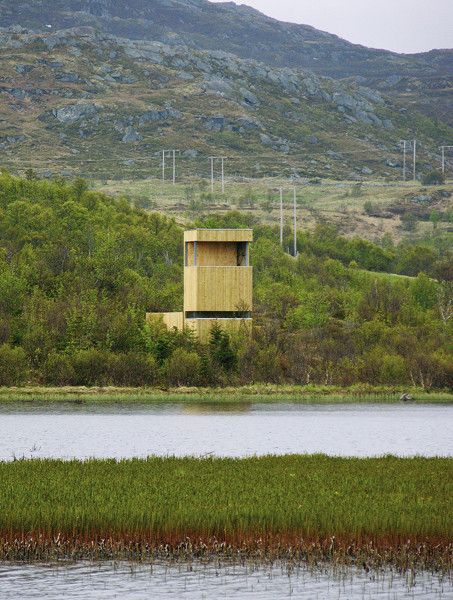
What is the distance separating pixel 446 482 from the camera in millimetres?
33719

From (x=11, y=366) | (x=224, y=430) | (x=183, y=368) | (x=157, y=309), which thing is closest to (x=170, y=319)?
(x=183, y=368)

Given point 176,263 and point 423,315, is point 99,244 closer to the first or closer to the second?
point 176,263

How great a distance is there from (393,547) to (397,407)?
47.9 meters

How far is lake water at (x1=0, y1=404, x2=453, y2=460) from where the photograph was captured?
48.1 metres

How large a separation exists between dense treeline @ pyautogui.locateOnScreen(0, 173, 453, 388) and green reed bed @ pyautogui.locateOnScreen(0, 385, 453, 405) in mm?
2269

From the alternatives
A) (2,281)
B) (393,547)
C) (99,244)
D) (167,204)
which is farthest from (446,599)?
(167,204)

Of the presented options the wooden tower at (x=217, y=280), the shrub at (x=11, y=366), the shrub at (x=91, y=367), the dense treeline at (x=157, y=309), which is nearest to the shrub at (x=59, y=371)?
the dense treeline at (x=157, y=309)

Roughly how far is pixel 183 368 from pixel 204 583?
59.2 m

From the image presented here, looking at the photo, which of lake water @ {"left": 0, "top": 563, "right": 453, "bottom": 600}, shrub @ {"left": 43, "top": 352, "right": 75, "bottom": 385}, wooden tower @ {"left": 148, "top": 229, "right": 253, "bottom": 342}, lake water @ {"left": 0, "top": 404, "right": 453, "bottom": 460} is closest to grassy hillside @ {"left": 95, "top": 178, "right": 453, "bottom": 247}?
wooden tower @ {"left": 148, "top": 229, "right": 253, "bottom": 342}

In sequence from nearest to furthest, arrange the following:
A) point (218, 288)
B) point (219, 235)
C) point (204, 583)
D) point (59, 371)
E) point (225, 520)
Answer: point (204, 583)
point (225, 520)
point (59, 371)
point (218, 288)
point (219, 235)

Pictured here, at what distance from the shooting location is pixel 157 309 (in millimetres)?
101062

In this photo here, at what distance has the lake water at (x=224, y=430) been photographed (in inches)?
1892

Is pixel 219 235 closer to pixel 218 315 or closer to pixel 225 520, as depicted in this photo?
pixel 218 315

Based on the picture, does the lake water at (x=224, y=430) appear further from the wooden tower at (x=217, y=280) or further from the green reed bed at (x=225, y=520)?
the wooden tower at (x=217, y=280)
